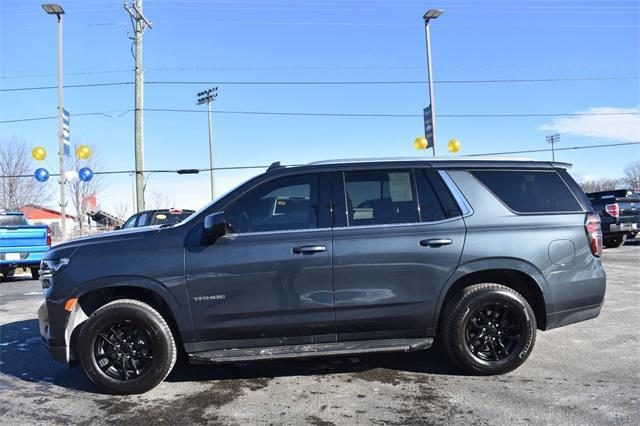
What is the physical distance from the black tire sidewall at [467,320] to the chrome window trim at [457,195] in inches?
27.9

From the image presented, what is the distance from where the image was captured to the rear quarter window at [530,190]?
4590 mm

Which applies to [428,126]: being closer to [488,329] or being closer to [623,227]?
[623,227]

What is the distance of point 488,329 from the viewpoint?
4445 mm

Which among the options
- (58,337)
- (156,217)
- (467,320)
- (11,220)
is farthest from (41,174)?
(467,320)

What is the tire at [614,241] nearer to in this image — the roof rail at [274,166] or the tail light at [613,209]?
the tail light at [613,209]

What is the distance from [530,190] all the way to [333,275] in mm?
2060

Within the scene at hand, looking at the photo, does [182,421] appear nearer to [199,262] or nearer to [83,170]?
[199,262]

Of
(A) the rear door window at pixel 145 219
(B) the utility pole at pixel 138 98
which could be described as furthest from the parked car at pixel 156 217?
(B) the utility pole at pixel 138 98

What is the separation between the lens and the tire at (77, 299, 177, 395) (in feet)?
13.5

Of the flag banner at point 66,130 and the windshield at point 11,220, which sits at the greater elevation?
the flag banner at point 66,130

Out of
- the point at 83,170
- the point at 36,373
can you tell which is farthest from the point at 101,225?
the point at 36,373

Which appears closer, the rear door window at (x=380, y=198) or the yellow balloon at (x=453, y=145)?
the rear door window at (x=380, y=198)

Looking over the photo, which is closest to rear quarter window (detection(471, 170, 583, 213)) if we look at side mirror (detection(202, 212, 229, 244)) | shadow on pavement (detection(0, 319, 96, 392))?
side mirror (detection(202, 212, 229, 244))

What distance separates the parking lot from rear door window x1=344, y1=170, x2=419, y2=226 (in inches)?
55.8
